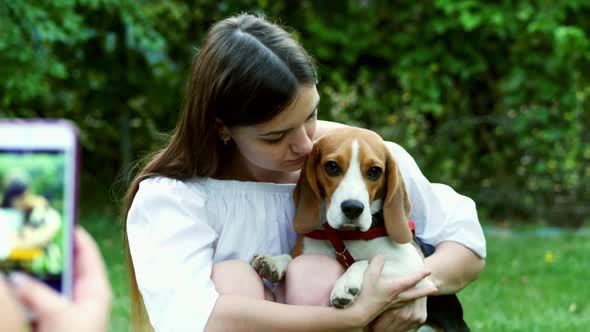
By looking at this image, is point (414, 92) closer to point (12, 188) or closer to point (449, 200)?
point (449, 200)

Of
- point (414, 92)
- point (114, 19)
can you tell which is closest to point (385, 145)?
point (414, 92)

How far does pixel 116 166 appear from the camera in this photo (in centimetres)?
904

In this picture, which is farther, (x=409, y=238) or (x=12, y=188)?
(x=409, y=238)

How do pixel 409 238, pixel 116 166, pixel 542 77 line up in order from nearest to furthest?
1. pixel 409 238
2. pixel 542 77
3. pixel 116 166

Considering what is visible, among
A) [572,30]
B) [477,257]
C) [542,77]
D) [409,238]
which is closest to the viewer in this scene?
[409,238]

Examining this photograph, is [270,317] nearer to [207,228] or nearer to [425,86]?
[207,228]

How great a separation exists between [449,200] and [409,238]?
443 mm

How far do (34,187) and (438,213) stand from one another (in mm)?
2319

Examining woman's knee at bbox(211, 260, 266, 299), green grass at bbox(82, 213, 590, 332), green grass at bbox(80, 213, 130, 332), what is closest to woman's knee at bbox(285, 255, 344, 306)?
woman's knee at bbox(211, 260, 266, 299)

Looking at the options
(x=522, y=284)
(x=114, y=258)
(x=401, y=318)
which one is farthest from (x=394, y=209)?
(x=114, y=258)

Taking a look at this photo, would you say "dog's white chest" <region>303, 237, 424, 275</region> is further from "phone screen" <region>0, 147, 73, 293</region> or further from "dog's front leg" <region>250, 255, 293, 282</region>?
"phone screen" <region>0, 147, 73, 293</region>

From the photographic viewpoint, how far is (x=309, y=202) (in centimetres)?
270

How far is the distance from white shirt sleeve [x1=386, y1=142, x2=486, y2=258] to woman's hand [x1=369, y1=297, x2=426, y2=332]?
0.37 m

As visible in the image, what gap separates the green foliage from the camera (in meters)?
7.55
